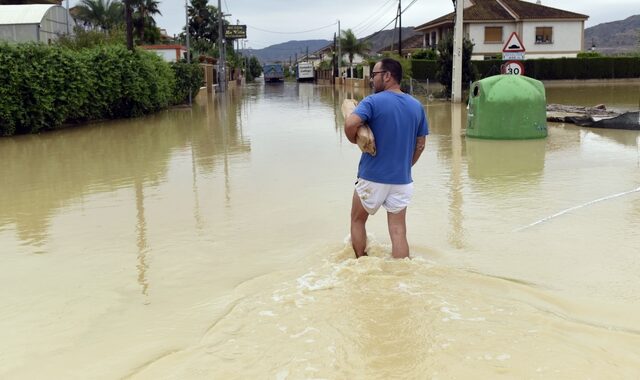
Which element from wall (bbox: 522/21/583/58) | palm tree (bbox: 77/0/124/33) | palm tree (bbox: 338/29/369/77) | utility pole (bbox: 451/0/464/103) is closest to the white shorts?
utility pole (bbox: 451/0/464/103)

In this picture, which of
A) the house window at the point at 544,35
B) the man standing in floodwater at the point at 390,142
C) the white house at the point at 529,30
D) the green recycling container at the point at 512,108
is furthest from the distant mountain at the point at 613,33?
the man standing in floodwater at the point at 390,142

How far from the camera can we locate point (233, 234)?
6.78 meters

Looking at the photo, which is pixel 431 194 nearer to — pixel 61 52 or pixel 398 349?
pixel 398 349

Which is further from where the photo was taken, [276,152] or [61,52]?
[61,52]

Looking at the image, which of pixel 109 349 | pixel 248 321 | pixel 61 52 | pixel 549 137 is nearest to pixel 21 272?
pixel 109 349

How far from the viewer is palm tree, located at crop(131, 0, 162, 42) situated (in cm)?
5912

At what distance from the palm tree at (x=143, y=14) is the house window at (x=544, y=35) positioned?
3331 cm

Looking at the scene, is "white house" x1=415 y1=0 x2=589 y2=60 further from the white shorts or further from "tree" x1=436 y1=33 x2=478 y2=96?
the white shorts

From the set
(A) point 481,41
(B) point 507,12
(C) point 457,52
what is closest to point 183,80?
(C) point 457,52

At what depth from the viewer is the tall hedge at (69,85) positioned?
16938 millimetres

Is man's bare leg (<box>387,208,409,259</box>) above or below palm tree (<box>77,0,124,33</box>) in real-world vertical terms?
below

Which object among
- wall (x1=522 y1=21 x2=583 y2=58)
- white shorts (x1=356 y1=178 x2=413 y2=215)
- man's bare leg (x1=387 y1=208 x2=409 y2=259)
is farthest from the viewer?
wall (x1=522 y1=21 x2=583 y2=58)

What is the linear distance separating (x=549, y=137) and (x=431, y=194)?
710 centimetres

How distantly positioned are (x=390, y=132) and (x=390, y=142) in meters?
0.07
